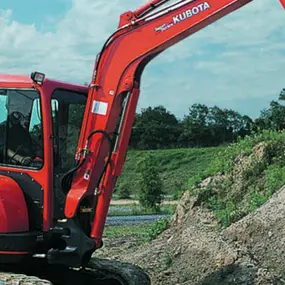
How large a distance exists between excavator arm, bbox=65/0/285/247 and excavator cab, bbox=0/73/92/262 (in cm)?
21

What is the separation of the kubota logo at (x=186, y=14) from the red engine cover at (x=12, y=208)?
238 centimetres

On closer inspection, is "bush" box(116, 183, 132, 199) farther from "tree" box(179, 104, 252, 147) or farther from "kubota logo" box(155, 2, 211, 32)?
"kubota logo" box(155, 2, 211, 32)

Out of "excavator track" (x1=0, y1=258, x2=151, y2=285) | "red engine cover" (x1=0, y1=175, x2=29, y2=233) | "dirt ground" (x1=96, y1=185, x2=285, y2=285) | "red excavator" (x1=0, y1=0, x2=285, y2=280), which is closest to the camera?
"red engine cover" (x1=0, y1=175, x2=29, y2=233)

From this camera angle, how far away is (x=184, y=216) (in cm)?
1219

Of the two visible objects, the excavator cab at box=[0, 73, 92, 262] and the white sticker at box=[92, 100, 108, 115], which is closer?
the excavator cab at box=[0, 73, 92, 262]

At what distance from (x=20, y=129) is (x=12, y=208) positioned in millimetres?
905

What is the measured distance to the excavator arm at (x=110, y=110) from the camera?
736cm

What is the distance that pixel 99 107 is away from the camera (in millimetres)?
7508

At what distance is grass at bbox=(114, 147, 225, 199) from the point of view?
43.1 metres

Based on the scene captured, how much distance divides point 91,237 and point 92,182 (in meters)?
0.63

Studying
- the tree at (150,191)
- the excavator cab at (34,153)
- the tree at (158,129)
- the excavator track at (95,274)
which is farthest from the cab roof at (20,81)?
the tree at (158,129)

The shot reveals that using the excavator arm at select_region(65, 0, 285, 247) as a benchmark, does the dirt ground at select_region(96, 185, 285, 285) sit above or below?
below

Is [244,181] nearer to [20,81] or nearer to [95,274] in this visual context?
[95,274]

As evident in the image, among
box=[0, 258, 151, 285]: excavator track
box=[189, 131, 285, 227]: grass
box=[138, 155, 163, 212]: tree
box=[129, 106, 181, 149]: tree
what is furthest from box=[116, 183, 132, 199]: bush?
box=[0, 258, 151, 285]: excavator track
